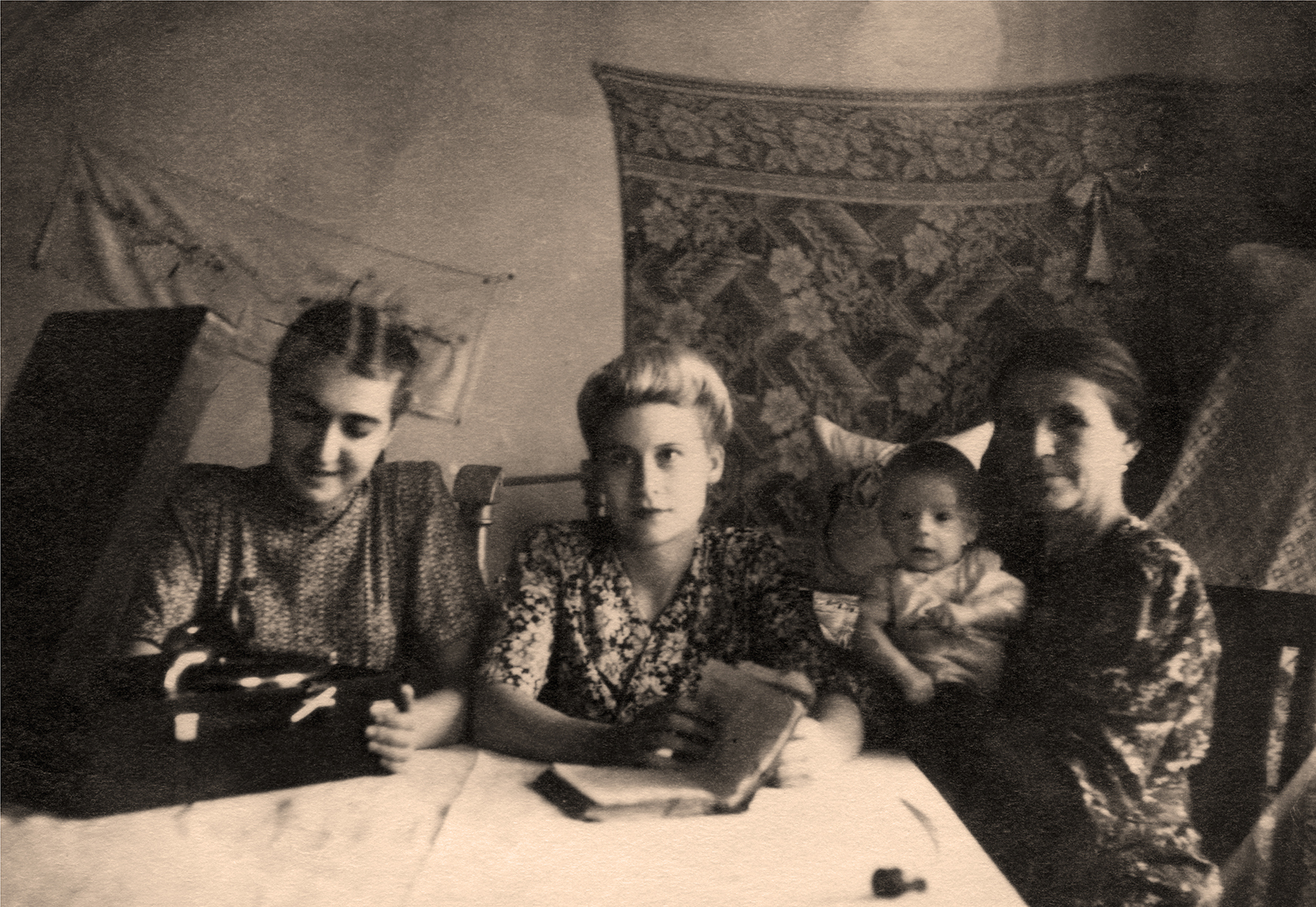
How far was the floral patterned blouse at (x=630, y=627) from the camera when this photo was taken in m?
1.41

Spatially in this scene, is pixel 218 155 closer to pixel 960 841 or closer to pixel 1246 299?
pixel 960 841

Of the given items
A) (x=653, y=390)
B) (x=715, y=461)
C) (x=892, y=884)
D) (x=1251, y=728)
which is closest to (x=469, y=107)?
(x=653, y=390)

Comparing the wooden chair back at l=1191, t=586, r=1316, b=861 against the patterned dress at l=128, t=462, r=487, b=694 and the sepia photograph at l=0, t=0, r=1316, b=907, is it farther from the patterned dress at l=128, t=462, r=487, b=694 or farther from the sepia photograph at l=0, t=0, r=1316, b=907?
the patterned dress at l=128, t=462, r=487, b=694

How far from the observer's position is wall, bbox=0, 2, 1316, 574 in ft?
4.76

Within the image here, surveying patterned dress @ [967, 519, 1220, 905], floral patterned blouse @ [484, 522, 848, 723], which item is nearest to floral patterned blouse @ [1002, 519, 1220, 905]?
patterned dress @ [967, 519, 1220, 905]

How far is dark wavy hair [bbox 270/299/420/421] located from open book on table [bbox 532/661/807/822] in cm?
56

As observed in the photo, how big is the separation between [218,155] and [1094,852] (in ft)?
5.16

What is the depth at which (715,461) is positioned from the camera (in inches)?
56.9

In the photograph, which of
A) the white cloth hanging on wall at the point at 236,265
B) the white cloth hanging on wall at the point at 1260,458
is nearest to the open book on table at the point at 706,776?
the white cloth hanging on wall at the point at 236,265

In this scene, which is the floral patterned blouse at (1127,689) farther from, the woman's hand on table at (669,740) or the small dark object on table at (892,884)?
the woman's hand on table at (669,740)

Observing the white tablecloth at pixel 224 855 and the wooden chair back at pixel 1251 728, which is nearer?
the white tablecloth at pixel 224 855

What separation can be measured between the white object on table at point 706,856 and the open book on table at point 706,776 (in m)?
0.02

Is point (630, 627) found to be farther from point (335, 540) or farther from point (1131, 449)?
point (1131, 449)

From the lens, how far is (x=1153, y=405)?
151cm
